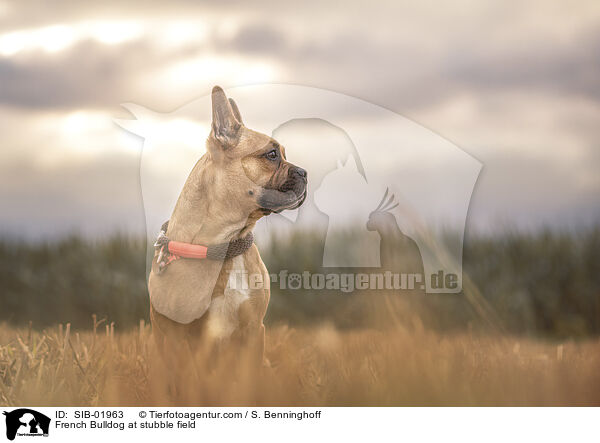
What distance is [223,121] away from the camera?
3486 mm

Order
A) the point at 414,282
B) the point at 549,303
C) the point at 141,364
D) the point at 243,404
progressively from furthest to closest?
the point at 549,303 < the point at 414,282 < the point at 141,364 < the point at 243,404

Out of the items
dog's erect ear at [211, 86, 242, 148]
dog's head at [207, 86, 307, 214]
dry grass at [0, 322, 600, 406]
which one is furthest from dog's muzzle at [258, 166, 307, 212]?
dry grass at [0, 322, 600, 406]

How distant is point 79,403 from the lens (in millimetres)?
3350

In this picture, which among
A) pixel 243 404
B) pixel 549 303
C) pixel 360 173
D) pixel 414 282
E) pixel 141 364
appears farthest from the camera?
pixel 549 303

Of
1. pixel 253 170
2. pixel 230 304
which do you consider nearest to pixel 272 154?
pixel 253 170

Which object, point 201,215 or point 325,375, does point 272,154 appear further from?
point 325,375

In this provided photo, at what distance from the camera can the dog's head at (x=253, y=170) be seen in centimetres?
354

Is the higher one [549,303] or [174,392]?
[549,303]

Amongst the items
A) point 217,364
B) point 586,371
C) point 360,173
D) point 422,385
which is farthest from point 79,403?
point 586,371

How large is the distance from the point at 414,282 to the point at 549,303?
4.26ft

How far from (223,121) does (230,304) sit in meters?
1.23

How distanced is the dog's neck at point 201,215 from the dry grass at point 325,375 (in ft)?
2.59

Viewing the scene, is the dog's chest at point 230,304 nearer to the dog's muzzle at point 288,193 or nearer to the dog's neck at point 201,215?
the dog's neck at point 201,215

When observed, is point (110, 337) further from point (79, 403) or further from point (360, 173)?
point (360, 173)
